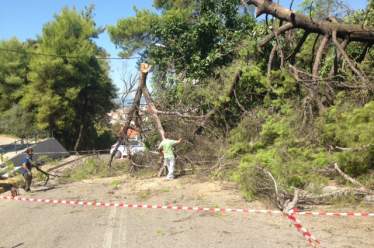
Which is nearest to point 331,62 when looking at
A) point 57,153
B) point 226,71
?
point 226,71

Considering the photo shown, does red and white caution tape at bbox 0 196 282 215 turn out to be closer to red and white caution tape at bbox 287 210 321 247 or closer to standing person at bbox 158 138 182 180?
red and white caution tape at bbox 287 210 321 247

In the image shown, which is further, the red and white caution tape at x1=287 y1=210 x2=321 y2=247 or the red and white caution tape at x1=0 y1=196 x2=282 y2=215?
the red and white caution tape at x1=0 y1=196 x2=282 y2=215

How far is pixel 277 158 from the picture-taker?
36.6 ft

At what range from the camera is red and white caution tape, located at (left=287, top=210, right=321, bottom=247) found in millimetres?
7254

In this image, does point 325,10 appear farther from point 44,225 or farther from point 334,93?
point 44,225

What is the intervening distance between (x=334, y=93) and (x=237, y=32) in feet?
25.9

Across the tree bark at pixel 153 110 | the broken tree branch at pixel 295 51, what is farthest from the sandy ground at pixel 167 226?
the broken tree branch at pixel 295 51

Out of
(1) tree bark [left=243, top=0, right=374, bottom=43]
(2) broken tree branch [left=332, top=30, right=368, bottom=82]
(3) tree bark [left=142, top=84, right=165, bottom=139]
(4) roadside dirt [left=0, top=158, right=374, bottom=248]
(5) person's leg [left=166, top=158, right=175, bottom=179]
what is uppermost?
(1) tree bark [left=243, top=0, right=374, bottom=43]

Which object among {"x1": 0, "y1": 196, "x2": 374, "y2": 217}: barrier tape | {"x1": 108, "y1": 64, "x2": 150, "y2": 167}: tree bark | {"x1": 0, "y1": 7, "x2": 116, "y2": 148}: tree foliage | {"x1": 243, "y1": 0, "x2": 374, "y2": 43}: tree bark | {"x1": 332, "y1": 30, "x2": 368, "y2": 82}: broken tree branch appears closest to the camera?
{"x1": 0, "y1": 196, "x2": 374, "y2": 217}: barrier tape

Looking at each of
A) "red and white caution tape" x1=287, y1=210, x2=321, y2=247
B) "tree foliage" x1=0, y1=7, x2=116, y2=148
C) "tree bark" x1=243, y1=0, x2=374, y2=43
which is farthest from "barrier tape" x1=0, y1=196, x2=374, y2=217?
"tree foliage" x1=0, y1=7, x2=116, y2=148

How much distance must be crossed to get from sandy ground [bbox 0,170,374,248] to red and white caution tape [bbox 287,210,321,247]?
101 millimetres

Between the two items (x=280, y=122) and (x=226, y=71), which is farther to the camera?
(x=226, y=71)

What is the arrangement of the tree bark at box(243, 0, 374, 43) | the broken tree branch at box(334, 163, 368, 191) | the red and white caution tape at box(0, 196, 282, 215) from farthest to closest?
the tree bark at box(243, 0, 374, 43) < the broken tree branch at box(334, 163, 368, 191) < the red and white caution tape at box(0, 196, 282, 215)

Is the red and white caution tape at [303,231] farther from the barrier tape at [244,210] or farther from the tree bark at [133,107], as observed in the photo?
the tree bark at [133,107]
